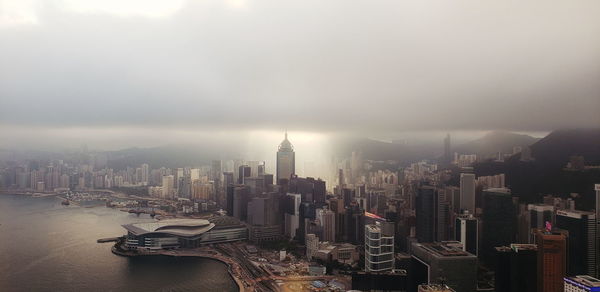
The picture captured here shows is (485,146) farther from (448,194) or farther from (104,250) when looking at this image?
(104,250)

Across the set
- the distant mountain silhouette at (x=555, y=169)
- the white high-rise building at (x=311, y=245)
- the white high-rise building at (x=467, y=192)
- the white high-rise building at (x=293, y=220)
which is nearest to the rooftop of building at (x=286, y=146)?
the white high-rise building at (x=293, y=220)

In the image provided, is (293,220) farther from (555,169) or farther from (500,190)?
(555,169)

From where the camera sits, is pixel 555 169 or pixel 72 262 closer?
pixel 555 169

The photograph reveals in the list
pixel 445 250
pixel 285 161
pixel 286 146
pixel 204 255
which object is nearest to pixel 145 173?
pixel 285 161

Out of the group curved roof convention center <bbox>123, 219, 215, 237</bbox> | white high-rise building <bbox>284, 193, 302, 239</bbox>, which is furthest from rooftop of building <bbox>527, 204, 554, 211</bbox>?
curved roof convention center <bbox>123, 219, 215, 237</bbox>

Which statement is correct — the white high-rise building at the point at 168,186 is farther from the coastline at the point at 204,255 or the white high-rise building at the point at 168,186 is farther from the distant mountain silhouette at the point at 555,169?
the distant mountain silhouette at the point at 555,169

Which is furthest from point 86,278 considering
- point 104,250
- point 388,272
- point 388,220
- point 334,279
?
point 388,220

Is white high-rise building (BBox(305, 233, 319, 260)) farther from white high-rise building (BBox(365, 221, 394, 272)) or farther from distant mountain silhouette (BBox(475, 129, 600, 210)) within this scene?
distant mountain silhouette (BBox(475, 129, 600, 210))
